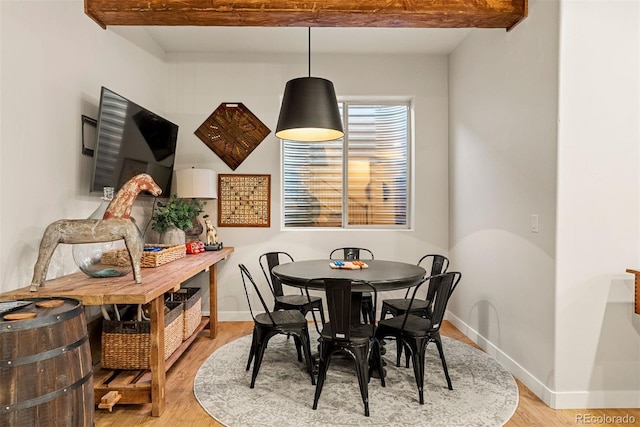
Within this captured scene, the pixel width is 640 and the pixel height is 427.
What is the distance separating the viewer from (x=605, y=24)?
239 centimetres

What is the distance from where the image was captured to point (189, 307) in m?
3.29

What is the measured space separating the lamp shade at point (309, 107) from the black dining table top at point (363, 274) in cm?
104

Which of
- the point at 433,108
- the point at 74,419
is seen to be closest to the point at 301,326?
the point at 74,419

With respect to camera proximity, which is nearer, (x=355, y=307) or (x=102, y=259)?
(x=102, y=259)

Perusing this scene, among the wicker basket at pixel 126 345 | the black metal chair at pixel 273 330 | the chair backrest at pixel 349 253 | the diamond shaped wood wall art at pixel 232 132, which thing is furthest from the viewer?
the diamond shaped wood wall art at pixel 232 132

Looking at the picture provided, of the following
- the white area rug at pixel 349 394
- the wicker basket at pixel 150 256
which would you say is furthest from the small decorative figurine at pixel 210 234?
the white area rug at pixel 349 394

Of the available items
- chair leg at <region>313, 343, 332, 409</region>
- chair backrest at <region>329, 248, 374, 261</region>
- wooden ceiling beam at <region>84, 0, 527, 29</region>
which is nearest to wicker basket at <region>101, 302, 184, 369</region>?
chair leg at <region>313, 343, 332, 409</region>

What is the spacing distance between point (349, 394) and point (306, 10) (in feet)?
8.65

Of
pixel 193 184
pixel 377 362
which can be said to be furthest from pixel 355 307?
pixel 193 184

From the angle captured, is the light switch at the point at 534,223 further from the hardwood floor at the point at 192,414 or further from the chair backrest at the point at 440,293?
the hardwood floor at the point at 192,414

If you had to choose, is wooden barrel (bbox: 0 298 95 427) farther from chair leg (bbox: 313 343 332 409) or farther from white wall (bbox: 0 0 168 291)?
chair leg (bbox: 313 343 332 409)

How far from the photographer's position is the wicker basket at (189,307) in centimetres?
321

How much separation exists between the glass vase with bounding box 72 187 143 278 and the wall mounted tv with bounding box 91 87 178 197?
545mm

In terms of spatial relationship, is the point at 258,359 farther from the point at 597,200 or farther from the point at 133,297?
the point at 597,200
